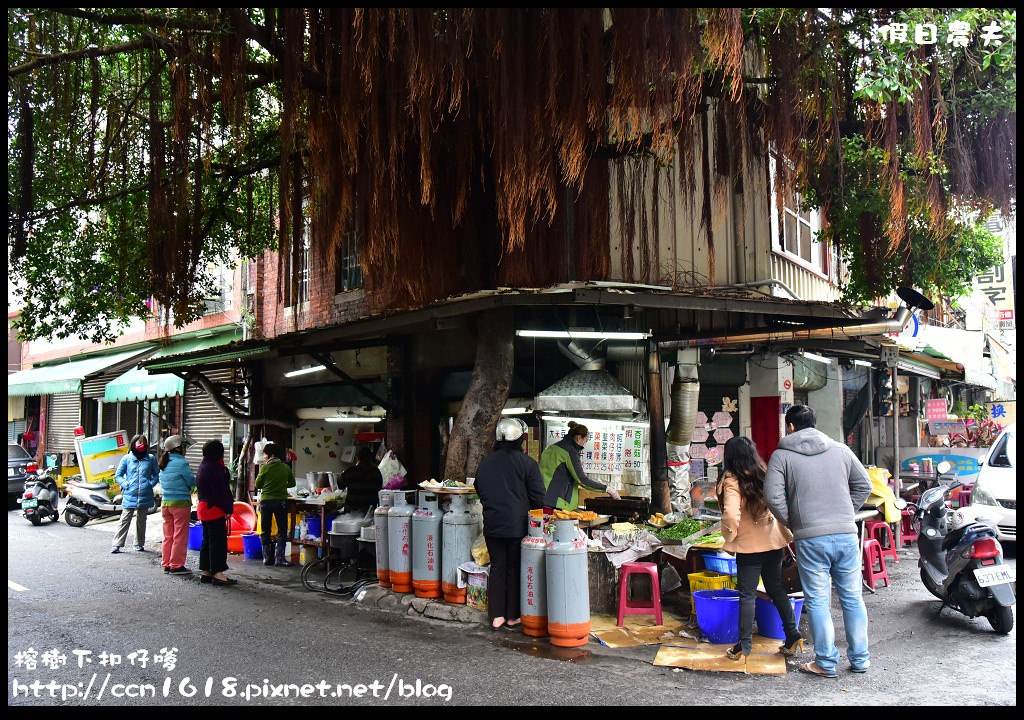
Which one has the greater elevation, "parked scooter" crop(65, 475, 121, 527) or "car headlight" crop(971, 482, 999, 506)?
"car headlight" crop(971, 482, 999, 506)

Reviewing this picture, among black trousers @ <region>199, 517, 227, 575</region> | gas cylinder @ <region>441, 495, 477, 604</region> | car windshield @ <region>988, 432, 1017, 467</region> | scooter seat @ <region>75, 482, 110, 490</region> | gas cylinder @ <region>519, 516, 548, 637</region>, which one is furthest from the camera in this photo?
scooter seat @ <region>75, 482, 110, 490</region>

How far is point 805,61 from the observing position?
804 centimetres

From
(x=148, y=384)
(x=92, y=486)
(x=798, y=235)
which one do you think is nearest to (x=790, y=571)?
(x=798, y=235)

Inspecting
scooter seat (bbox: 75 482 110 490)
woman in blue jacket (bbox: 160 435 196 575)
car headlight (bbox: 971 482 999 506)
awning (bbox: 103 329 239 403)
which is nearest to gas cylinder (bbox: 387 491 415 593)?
woman in blue jacket (bbox: 160 435 196 575)

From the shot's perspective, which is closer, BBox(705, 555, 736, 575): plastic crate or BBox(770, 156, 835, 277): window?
BBox(705, 555, 736, 575): plastic crate

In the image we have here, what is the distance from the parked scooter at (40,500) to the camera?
53.6 feet

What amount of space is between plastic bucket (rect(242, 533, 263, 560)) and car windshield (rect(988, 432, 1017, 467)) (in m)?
10.7

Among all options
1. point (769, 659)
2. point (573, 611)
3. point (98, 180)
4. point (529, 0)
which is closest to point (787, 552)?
point (769, 659)

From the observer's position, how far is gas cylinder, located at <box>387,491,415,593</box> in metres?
8.48

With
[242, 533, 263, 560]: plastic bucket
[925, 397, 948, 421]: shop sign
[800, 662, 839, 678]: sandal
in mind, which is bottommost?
[242, 533, 263, 560]: plastic bucket

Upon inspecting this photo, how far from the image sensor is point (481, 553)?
26.6 ft

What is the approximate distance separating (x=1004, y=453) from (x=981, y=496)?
1.23 metres

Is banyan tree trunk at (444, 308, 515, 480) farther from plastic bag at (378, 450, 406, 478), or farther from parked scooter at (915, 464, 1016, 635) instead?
parked scooter at (915, 464, 1016, 635)

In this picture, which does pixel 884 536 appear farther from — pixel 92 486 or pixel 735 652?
pixel 92 486
